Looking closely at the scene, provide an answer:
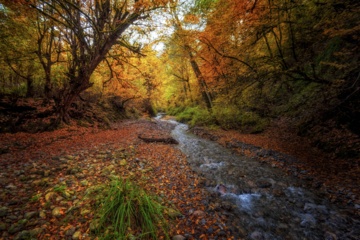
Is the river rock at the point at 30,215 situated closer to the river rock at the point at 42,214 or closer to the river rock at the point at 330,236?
the river rock at the point at 42,214

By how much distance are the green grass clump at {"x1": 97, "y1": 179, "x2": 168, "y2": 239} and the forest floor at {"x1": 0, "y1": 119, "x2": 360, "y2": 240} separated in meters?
0.25

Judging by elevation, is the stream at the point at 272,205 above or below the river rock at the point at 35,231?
below

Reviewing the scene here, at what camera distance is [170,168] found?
5836 millimetres

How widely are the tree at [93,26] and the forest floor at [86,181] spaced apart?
2.82 metres

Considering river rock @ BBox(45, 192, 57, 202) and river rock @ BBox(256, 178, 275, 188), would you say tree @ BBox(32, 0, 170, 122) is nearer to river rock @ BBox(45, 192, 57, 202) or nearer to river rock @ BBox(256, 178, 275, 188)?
river rock @ BBox(45, 192, 57, 202)

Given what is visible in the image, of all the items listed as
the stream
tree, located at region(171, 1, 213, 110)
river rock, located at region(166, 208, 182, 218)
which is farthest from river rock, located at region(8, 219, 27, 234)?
tree, located at region(171, 1, 213, 110)

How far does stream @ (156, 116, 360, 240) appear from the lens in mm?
3359

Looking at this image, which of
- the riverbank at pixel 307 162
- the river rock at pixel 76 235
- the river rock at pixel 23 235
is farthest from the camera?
the riverbank at pixel 307 162

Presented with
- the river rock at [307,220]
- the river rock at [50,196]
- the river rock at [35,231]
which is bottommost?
the river rock at [307,220]

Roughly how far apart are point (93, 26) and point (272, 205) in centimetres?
827

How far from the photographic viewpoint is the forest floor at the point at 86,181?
267cm

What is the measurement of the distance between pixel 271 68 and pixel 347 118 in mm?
3525

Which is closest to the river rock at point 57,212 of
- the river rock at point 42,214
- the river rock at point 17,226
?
the river rock at point 42,214

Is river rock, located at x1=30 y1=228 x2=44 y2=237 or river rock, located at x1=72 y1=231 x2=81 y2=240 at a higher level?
river rock, located at x1=30 y1=228 x2=44 y2=237
